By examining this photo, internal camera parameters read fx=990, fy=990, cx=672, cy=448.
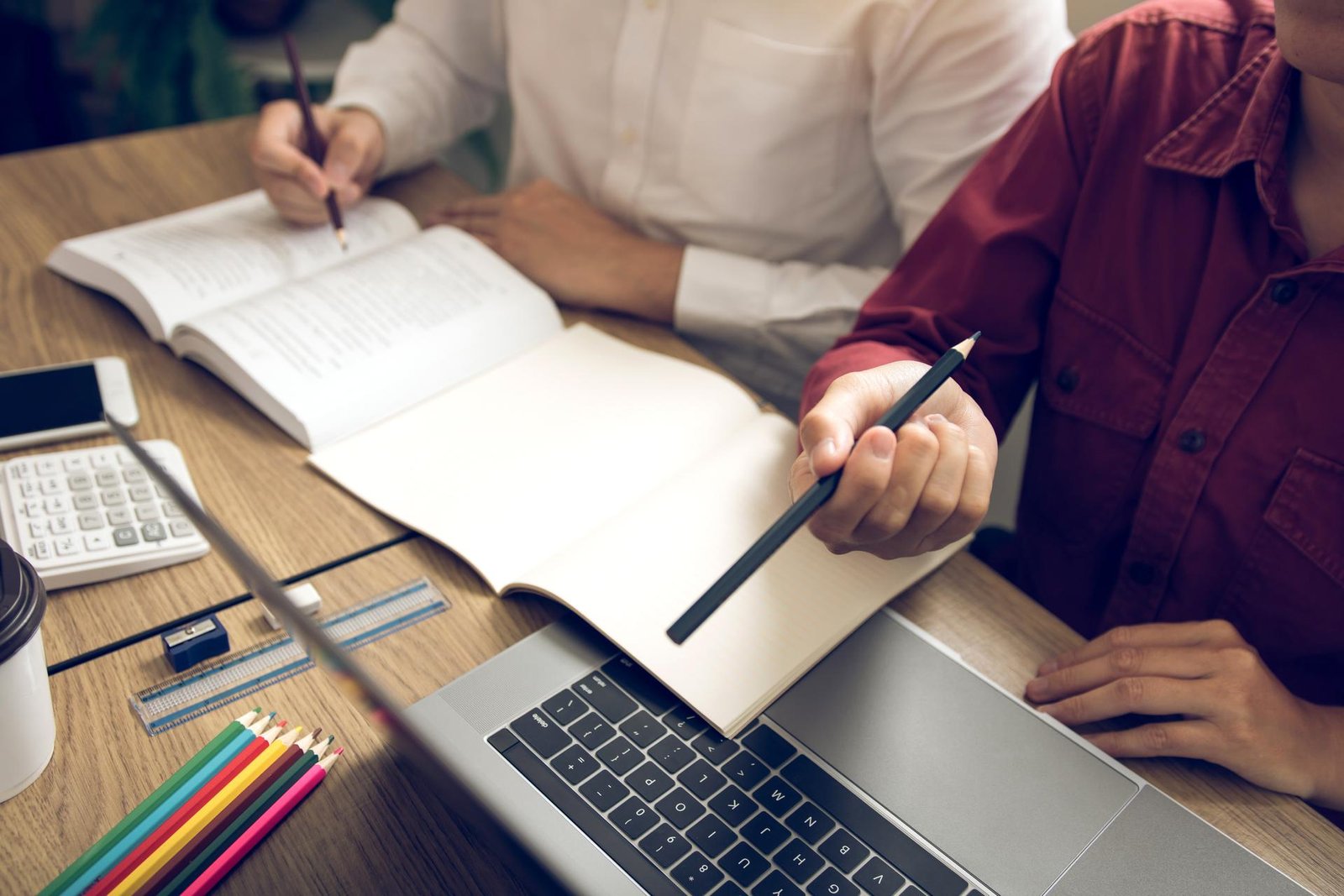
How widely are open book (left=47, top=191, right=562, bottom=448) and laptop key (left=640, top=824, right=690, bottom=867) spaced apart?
0.42 m

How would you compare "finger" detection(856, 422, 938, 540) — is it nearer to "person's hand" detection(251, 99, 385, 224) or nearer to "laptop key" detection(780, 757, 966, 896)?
"laptop key" detection(780, 757, 966, 896)

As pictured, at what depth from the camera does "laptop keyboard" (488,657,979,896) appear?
0.51 m

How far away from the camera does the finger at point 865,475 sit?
21.1 inches

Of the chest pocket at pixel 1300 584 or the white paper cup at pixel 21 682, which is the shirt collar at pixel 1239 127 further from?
the white paper cup at pixel 21 682

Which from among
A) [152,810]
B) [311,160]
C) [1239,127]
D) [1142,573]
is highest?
[1239,127]

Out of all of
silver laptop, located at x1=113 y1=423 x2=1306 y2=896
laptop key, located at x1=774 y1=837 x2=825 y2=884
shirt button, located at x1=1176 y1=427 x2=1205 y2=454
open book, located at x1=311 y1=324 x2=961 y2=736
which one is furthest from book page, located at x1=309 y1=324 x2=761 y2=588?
shirt button, located at x1=1176 y1=427 x2=1205 y2=454

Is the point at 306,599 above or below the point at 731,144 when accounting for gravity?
below

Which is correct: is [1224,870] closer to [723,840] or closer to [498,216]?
[723,840]

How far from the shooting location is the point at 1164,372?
0.77 m

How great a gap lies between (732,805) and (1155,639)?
1.01 ft

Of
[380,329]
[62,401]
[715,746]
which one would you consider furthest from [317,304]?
[715,746]

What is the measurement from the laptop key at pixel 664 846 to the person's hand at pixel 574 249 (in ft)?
1.85

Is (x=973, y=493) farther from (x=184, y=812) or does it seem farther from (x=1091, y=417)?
(x=184, y=812)

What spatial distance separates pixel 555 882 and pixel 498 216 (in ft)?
2.76
